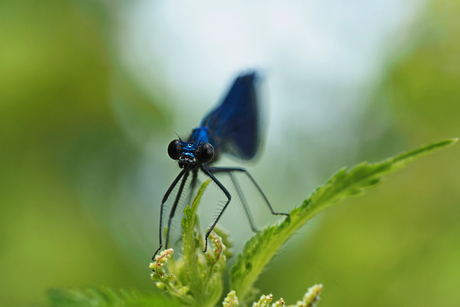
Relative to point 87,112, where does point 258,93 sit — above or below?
below

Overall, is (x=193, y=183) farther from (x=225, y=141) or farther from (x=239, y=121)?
(x=239, y=121)

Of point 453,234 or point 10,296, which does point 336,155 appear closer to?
point 453,234

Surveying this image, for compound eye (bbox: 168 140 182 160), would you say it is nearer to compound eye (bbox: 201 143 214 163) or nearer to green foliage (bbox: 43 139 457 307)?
compound eye (bbox: 201 143 214 163)

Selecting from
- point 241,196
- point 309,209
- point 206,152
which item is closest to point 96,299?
point 309,209

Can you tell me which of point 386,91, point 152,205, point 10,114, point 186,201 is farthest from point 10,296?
point 386,91

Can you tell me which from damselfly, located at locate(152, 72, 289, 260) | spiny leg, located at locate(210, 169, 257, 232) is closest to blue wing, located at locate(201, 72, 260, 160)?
damselfly, located at locate(152, 72, 289, 260)

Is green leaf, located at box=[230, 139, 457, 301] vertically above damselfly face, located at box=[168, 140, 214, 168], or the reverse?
damselfly face, located at box=[168, 140, 214, 168]

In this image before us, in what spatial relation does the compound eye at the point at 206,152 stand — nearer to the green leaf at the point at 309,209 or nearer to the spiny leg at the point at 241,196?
the spiny leg at the point at 241,196
